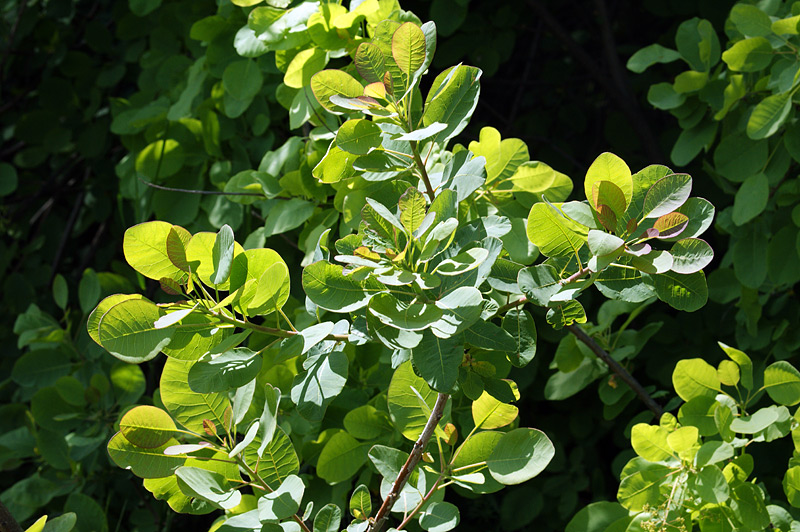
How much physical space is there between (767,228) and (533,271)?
0.73 m

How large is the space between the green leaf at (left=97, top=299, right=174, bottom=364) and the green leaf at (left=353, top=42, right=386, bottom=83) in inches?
11.0

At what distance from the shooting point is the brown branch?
1.51m

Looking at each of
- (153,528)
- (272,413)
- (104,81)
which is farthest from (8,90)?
(272,413)

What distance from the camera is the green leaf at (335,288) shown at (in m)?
0.55

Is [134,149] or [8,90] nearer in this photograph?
[134,149]

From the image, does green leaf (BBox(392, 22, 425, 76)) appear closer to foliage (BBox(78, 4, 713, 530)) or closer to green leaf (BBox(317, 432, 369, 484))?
foliage (BBox(78, 4, 713, 530))

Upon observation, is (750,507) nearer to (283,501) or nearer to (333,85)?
(283,501)

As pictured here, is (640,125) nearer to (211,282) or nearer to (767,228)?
(767,228)

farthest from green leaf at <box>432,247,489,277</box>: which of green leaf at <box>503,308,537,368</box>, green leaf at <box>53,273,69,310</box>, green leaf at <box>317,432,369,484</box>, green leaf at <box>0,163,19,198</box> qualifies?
green leaf at <box>0,163,19,198</box>

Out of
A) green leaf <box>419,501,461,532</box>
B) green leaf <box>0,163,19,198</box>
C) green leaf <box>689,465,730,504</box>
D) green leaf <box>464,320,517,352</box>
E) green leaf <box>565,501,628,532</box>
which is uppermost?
green leaf <box>464,320,517,352</box>

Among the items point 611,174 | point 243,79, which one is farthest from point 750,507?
point 243,79

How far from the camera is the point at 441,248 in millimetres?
556

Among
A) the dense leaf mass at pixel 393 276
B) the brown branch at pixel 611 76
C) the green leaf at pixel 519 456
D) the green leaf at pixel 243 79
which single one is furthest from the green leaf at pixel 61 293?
the brown branch at pixel 611 76

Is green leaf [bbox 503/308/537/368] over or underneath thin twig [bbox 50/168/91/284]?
over
